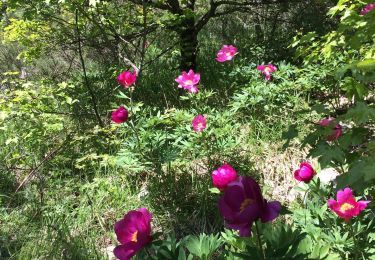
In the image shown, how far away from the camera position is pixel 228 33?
7.96 meters

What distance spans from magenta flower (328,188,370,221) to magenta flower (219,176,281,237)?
2.59 ft

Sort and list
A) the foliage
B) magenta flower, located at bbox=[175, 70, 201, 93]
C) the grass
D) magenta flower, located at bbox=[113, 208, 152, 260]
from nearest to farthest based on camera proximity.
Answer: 1. magenta flower, located at bbox=[113, 208, 152, 260]
2. the foliage
3. the grass
4. magenta flower, located at bbox=[175, 70, 201, 93]

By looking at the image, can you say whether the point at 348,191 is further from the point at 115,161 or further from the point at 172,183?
the point at 115,161

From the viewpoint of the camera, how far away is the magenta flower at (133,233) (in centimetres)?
141

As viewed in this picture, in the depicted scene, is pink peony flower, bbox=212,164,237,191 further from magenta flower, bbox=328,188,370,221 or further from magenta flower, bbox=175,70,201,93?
magenta flower, bbox=175,70,201,93

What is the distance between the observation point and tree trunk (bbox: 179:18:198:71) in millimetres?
5117

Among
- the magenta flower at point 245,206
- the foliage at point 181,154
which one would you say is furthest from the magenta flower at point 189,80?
the magenta flower at point 245,206

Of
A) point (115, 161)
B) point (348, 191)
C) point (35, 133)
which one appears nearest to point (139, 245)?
point (348, 191)

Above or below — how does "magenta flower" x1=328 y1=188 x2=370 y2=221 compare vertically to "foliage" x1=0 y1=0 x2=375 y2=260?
above

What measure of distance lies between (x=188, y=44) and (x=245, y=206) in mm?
3985

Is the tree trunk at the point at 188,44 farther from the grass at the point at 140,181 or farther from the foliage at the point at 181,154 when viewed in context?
the grass at the point at 140,181

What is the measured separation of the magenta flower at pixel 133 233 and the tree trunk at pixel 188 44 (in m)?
3.78

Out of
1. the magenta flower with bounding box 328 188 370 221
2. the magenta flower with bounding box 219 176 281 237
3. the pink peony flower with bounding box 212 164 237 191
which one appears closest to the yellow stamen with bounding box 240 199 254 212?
the magenta flower with bounding box 219 176 281 237

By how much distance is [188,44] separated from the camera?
502 cm
